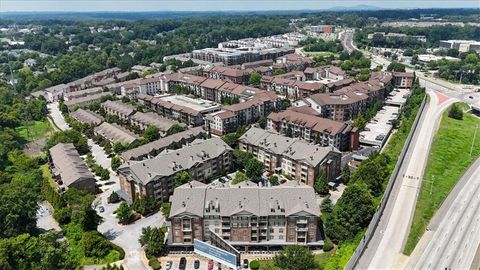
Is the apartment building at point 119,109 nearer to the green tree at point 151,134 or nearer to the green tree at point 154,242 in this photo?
the green tree at point 151,134

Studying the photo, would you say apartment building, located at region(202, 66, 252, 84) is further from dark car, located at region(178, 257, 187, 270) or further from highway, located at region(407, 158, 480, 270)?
dark car, located at region(178, 257, 187, 270)

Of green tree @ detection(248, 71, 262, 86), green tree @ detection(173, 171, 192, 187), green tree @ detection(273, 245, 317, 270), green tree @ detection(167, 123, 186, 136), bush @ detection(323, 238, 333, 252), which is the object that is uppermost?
green tree @ detection(248, 71, 262, 86)

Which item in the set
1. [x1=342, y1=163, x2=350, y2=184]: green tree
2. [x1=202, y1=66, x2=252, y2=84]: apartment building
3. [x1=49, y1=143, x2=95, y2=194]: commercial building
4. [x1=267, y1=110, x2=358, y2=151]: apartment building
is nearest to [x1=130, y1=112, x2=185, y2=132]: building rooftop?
[x1=49, y1=143, x2=95, y2=194]: commercial building

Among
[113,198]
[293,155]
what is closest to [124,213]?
[113,198]

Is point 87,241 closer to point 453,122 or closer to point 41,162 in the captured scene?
point 41,162

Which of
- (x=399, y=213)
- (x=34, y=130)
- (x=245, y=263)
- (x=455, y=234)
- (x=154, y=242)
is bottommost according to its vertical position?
(x=245, y=263)

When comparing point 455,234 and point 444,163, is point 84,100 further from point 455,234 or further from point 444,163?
point 455,234

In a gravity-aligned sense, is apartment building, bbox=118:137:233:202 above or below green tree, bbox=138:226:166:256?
above

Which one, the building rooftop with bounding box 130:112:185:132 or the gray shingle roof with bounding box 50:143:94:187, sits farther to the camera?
the building rooftop with bounding box 130:112:185:132
